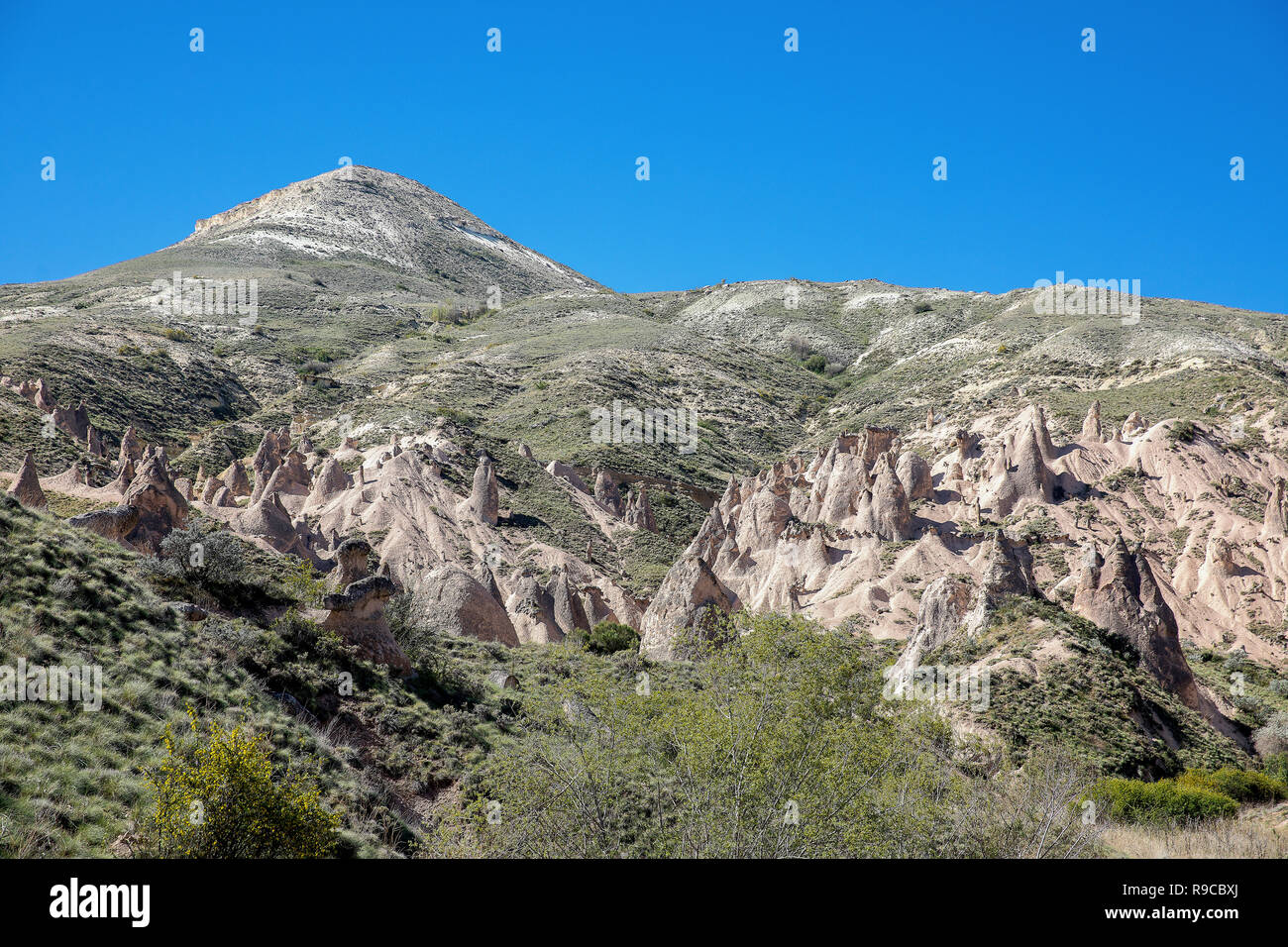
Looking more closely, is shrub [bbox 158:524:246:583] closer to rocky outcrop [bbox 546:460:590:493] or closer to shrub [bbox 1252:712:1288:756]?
shrub [bbox 1252:712:1288:756]

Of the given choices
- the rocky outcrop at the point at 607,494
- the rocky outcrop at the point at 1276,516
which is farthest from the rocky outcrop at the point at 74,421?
the rocky outcrop at the point at 1276,516

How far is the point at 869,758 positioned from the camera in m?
15.6

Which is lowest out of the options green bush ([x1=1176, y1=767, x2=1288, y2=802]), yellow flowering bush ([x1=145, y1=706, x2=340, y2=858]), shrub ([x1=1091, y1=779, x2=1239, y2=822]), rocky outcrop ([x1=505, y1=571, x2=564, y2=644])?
green bush ([x1=1176, y1=767, x2=1288, y2=802])

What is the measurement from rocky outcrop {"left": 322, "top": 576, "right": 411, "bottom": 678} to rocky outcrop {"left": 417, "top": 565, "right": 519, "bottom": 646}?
699 centimetres

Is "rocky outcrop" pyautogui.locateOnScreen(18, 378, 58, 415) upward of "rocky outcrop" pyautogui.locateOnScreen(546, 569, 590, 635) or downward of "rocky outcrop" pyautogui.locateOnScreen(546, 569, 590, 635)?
upward

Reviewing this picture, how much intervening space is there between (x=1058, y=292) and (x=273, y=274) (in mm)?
106585

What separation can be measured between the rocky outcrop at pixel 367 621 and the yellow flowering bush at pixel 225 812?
33.1ft

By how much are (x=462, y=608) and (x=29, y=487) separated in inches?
659

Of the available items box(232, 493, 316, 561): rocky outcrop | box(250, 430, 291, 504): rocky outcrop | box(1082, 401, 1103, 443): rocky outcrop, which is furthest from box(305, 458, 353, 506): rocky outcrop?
box(1082, 401, 1103, 443): rocky outcrop

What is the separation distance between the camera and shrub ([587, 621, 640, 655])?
3409 cm

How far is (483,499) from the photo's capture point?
5178 cm

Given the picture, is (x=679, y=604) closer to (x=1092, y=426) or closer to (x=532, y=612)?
(x=532, y=612)
